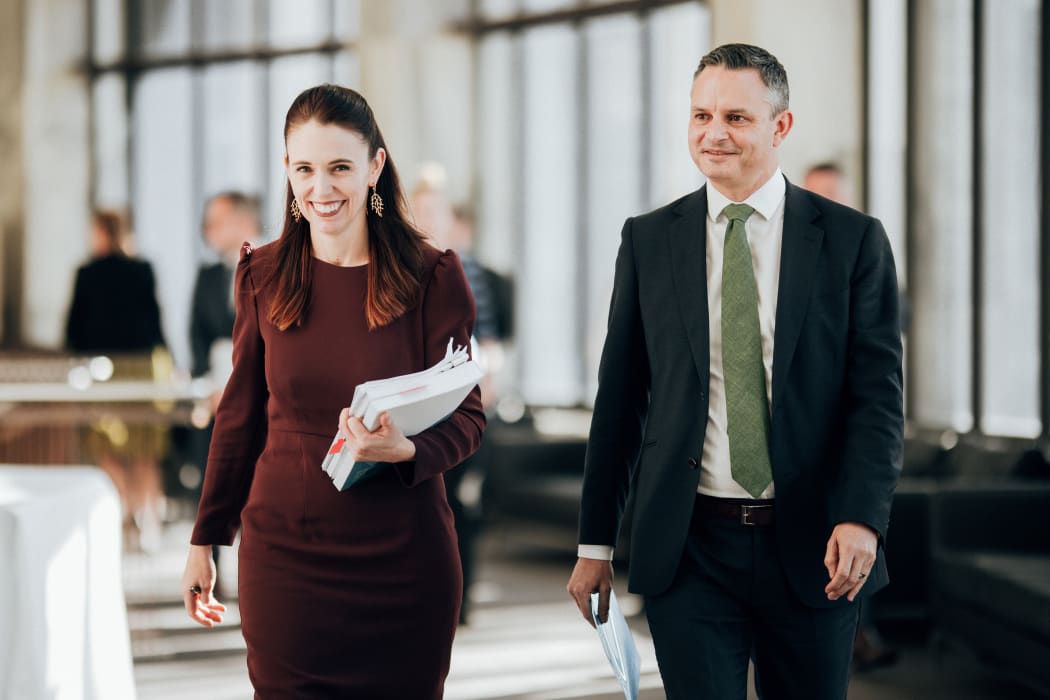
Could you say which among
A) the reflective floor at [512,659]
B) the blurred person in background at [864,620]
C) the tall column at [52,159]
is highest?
the tall column at [52,159]

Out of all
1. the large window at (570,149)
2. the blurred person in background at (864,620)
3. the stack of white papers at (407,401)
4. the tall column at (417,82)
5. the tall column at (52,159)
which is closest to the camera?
the stack of white papers at (407,401)

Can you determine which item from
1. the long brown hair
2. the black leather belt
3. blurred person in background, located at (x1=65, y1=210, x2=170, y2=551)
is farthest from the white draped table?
blurred person in background, located at (x1=65, y1=210, x2=170, y2=551)

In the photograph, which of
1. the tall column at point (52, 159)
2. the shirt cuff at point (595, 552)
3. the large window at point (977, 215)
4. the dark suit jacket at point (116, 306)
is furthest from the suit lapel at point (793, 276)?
the tall column at point (52, 159)

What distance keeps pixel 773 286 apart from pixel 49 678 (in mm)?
1927

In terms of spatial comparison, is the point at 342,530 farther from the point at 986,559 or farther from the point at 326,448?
the point at 986,559

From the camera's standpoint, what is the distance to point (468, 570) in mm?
5836

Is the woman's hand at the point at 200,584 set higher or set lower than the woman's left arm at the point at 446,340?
lower

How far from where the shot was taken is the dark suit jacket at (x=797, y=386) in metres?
2.27

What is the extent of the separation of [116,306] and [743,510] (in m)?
6.11

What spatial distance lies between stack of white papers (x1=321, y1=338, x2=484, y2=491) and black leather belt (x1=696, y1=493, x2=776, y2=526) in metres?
0.47

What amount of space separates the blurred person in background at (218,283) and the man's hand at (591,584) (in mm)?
3863

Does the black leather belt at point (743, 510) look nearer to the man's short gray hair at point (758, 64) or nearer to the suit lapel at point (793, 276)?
the suit lapel at point (793, 276)

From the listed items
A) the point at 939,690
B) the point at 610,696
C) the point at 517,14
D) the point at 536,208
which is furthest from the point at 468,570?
the point at 517,14

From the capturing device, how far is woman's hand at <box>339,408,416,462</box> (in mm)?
2102
